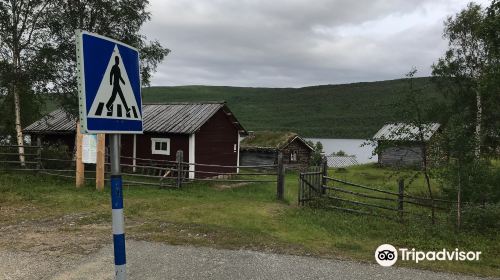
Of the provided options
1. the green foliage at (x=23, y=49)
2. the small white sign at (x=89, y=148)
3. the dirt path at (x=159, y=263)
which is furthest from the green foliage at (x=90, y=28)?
the dirt path at (x=159, y=263)

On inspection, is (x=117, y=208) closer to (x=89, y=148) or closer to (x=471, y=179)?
(x=471, y=179)

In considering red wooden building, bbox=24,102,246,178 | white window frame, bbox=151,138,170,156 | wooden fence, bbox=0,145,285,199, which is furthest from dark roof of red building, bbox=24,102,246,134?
wooden fence, bbox=0,145,285,199

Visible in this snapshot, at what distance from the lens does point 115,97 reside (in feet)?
9.72

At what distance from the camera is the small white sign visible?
49.6 ft

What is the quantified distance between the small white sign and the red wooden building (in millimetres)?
7401

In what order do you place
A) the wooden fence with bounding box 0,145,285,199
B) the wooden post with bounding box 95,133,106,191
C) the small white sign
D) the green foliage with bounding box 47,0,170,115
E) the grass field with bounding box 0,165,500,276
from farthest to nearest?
1. the green foliage with bounding box 47,0,170,115
2. the wooden fence with bounding box 0,145,285,199
3. the small white sign
4. the wooden post with bounding box 95,133,106,191
5. the grass field with bounding box 0,165,500,276

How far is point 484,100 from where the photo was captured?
27500 millimetres

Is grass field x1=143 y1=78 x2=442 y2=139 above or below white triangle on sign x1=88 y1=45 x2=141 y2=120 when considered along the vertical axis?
above

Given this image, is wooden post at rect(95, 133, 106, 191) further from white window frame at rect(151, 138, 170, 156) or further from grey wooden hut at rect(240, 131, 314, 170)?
grey wooden hut at rect(240, 131, 314, 170)

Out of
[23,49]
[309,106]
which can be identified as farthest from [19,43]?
[309,106]

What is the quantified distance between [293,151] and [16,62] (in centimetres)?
2450

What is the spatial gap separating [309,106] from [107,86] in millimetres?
167231

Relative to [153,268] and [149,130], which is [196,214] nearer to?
[153,268]

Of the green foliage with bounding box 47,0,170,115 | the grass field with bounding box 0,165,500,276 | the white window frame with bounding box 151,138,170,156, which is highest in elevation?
the green foliage with bounding box 47,0,170,115
